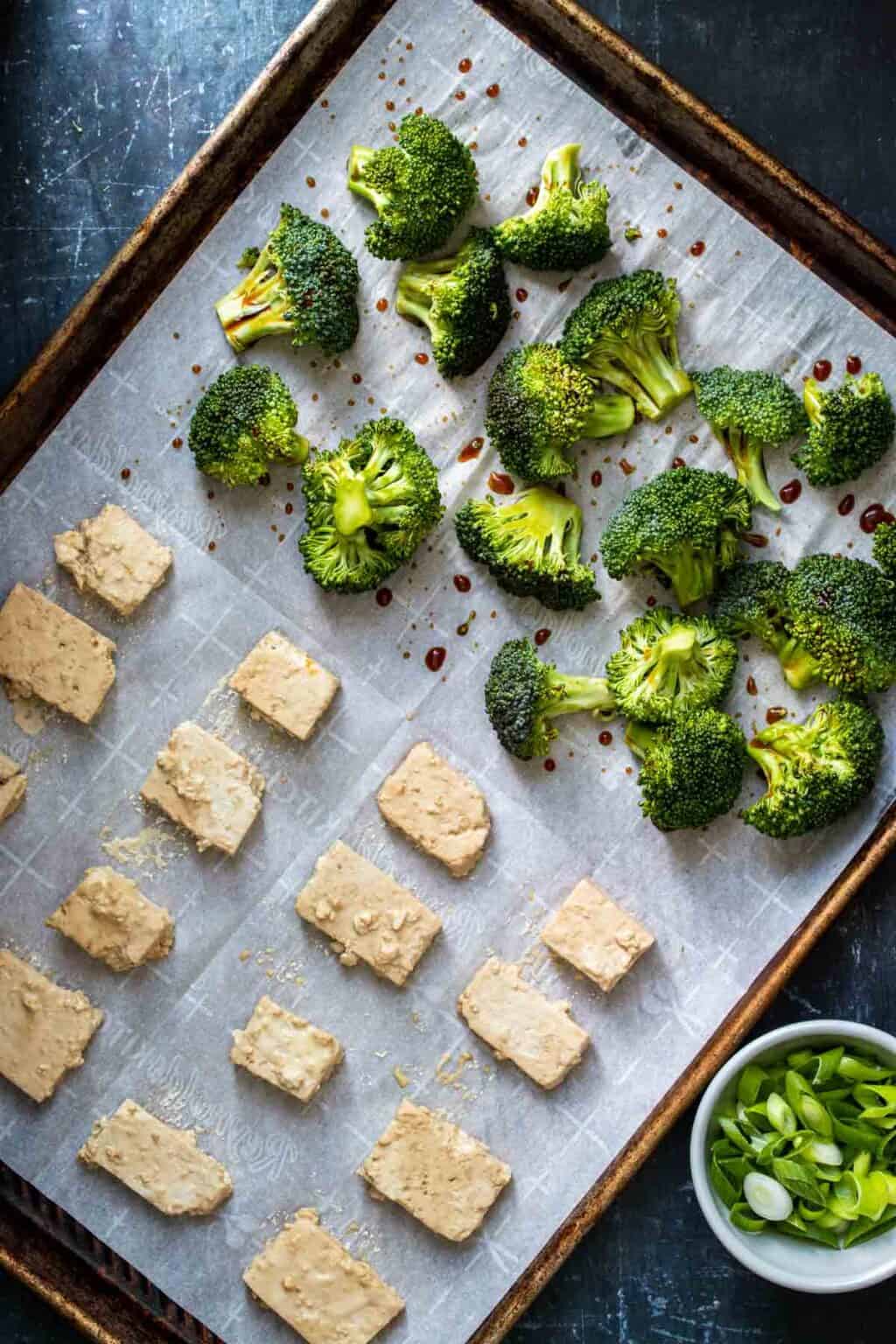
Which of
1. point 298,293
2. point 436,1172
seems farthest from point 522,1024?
point 298,293

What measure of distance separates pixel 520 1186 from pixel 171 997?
4.47 ft

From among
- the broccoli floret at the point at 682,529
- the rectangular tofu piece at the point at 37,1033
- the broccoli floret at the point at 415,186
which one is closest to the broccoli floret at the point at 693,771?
the broccoli floret at the point at 682,529

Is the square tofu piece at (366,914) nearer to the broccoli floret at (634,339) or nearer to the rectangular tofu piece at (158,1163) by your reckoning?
the rectangular tofu piece at (158,1163)

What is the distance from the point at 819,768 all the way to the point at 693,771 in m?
0.41

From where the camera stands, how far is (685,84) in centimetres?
533

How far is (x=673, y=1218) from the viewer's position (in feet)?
17.3

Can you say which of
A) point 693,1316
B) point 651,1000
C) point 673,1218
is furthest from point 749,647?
point 693,1316

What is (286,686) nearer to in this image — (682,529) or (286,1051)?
(286,1051)

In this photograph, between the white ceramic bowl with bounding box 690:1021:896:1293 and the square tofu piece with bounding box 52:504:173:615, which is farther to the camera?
the square tofu piece with bounding box 52:504:173:615

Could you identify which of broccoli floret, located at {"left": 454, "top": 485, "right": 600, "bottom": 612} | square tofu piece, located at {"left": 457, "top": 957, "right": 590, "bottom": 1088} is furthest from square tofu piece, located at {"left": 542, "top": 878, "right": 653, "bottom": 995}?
broccoli floret, located at {"left": 454, "top": 485, "right": 600, "bottom": 612}

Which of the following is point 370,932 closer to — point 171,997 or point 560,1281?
point 171,997

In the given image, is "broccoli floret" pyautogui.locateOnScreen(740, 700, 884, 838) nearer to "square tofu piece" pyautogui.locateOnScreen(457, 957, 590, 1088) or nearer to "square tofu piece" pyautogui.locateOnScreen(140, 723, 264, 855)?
"square tofu piece" pyautogui.locateOnScreen(457, 957, 590, 1088)

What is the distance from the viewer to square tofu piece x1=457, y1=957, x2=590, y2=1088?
5133mm

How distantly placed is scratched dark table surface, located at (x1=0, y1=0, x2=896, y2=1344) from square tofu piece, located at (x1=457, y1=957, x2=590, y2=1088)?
1.67 ft
